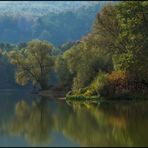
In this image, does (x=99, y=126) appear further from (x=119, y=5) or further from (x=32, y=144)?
(x=119, y=5)

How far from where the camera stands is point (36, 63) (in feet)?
321

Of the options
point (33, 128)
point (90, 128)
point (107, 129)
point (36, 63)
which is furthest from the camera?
point (36, 63)

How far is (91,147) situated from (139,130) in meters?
6.24

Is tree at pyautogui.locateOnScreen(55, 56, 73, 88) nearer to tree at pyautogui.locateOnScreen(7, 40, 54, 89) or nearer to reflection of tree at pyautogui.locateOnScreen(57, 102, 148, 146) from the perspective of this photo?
tree at pyautogui.locateOnScreen(7, 40, 54, 89)

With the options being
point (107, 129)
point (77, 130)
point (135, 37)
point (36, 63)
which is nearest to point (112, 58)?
point (135, 37)

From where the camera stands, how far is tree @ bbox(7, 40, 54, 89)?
97.0 meters

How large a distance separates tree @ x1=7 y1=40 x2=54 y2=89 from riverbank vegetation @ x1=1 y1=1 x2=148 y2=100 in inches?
322

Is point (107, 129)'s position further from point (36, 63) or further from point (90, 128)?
point (36, 63)

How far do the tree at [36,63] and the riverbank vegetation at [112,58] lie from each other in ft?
26.9

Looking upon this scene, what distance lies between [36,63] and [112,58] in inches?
1410

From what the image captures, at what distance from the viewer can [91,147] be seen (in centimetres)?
2245

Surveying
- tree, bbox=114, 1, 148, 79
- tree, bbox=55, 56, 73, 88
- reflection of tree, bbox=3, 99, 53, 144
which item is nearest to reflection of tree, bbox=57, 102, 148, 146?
reflection of tree, bbox=3, 99, 53, 144

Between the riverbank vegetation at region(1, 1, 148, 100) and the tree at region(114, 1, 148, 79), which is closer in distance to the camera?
the tree at region(114, 1, 148, 79)

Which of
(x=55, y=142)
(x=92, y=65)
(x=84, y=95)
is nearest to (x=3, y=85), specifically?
(x=92, y=65)
